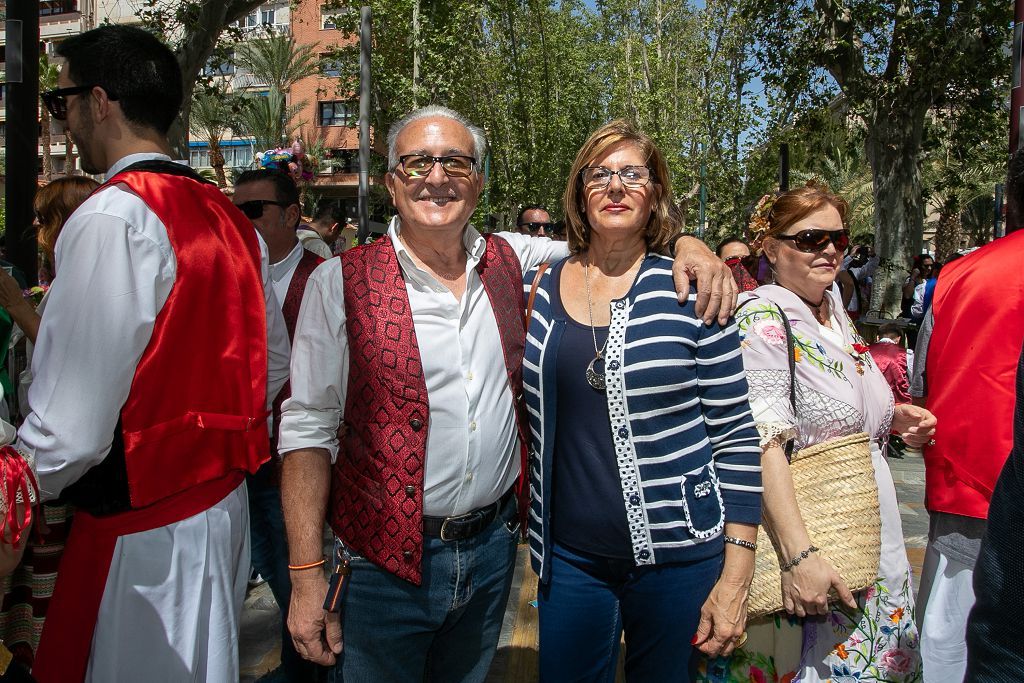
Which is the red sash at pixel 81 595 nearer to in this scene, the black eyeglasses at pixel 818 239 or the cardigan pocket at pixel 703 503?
the cardigan pocket at pixel 703 503

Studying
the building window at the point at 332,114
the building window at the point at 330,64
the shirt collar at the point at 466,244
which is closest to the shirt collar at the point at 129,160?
the shirt collar at the point at 466,244

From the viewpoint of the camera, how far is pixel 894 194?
1569cm

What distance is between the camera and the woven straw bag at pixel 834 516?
2273mm

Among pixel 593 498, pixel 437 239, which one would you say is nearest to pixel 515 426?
pixel 593 498

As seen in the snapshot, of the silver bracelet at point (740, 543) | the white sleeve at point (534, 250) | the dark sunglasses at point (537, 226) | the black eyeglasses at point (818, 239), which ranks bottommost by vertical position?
the silver bracelet at point (740, 543)

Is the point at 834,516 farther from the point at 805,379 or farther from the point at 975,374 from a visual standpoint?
the point at 975,374

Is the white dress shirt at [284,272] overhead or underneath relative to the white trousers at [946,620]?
overhead

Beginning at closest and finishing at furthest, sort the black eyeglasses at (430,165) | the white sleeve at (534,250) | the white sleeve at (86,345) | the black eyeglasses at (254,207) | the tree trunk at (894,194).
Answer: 1. the white sleeve at (86,345)
2. the black eyeglasses at (430,165)
3. the white sleeve at (534,250)
4. the black eyeglasses at (254,207)
5. the tree trunk at (894,194)

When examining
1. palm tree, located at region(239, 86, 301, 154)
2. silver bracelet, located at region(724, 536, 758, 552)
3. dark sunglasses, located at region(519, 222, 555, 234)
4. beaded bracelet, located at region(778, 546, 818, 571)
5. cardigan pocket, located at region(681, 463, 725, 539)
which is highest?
palm tree, located at region(239, 86, 301, 154)

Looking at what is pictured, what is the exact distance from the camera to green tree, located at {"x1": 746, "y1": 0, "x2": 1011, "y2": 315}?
43.6 ft

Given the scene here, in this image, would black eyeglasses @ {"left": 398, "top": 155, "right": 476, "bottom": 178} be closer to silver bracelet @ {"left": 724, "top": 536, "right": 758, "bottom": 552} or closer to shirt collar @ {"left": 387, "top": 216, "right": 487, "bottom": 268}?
shirt collar @ {"left": 387, "top": 216, "right": 487, "bottom": 268}

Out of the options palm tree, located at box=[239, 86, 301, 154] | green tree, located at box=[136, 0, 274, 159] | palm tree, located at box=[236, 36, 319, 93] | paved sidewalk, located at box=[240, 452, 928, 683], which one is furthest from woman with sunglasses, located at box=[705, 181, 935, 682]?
palm tree, located at box=[239, 86, 301, 154]

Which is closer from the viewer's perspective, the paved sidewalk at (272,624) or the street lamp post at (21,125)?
the paved sidewalk at (272,624)

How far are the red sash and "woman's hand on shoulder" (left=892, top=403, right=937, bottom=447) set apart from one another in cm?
230
